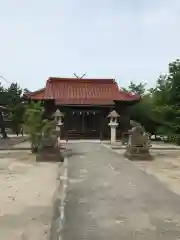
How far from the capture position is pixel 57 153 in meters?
18.4

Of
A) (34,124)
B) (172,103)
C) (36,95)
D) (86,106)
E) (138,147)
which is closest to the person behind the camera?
(138,147)

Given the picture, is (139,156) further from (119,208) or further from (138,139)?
(119,208)

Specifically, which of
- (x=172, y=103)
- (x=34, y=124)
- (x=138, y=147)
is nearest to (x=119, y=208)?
(x=138, y=147)

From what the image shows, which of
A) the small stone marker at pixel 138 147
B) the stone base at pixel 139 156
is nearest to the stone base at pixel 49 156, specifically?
the stone base at pixel 139 156

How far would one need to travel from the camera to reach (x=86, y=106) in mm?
36156

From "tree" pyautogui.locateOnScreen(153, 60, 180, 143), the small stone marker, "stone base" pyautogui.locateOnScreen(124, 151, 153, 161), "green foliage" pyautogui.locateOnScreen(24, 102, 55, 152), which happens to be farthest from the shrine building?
"stone base" pyautogui.locateOnScreen(124, 151, 153, 161)

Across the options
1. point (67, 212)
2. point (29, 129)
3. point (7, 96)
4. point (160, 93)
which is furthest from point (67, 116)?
point (67, 212)

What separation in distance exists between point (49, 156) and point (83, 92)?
20.5 meters

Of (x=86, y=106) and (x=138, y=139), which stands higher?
(x=86, y=106)

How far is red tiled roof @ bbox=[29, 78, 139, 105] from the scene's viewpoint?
36531mm

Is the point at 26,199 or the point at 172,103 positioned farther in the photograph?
the point at 172,103

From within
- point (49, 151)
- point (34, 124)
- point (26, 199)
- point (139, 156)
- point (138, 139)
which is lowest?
point (26, 199)

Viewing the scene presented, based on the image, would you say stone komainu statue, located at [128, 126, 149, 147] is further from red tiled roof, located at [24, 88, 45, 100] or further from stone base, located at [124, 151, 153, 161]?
red tiled roof, located at [24, 88, 45, 100]

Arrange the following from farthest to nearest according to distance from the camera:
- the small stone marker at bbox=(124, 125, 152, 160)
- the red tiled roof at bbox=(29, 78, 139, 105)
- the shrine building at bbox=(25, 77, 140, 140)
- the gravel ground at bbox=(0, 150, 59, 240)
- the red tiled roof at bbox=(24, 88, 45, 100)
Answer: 1. the red tiled roof at bbox=(29, 78, 139, 105)
2. the shrine building at bbox=(25, 77, 140, 140)
3. the red tiled roof at bbox=(24, 88, 45, 100)
4. the small stone marker at bbox=(124, 125, 152, 160)
5. the gravel ground at bbox=(0, 150, 59, 240)
